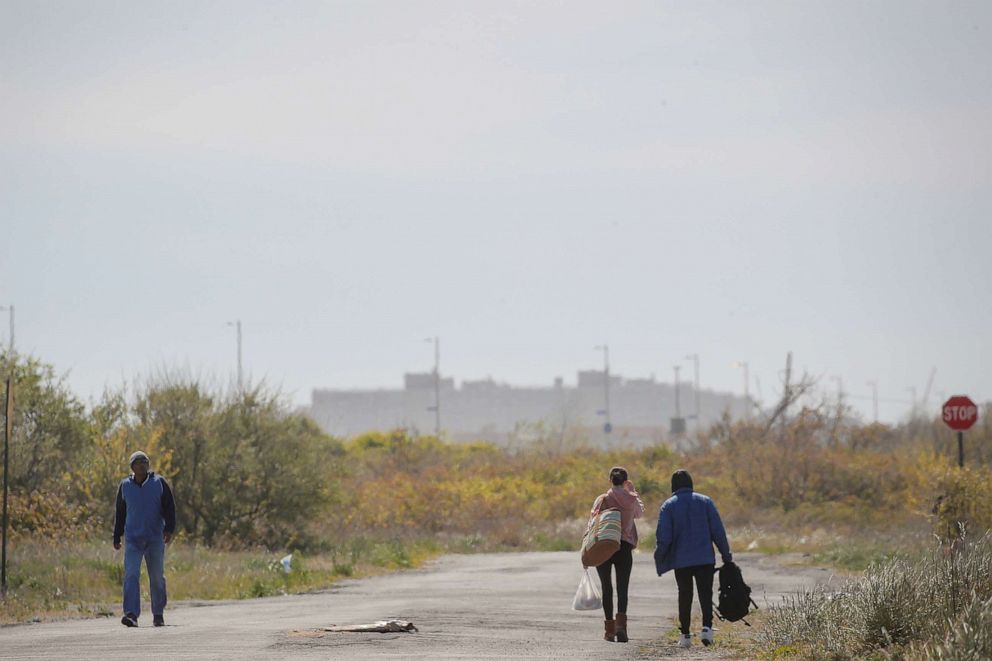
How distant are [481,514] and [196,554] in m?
20.1

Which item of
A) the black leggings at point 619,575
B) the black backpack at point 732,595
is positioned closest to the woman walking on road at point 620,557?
the black leggings at point 619,575

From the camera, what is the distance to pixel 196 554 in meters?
32.8

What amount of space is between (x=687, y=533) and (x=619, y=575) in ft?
3.37

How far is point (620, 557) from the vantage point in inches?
677

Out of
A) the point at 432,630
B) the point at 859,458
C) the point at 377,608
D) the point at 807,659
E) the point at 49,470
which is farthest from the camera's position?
the point at 859,458

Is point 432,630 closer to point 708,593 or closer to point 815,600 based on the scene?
point 708,593

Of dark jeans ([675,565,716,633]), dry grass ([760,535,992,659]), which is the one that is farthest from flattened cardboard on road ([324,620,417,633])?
dry grass ([760,535,992,659])

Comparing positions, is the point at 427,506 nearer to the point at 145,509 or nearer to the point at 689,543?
the point at 145,509

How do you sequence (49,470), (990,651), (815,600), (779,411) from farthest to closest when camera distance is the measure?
(779,411), (49,470), (815,600), (990,651)

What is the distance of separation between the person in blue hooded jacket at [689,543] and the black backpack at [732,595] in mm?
142

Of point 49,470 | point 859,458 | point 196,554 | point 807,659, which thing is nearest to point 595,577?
point 196,554

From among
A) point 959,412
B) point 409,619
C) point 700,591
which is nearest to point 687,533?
point 700,591

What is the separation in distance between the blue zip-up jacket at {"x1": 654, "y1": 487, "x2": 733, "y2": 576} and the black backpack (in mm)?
184

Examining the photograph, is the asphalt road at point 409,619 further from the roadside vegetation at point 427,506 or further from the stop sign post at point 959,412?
the stop sign post at point 959,412
